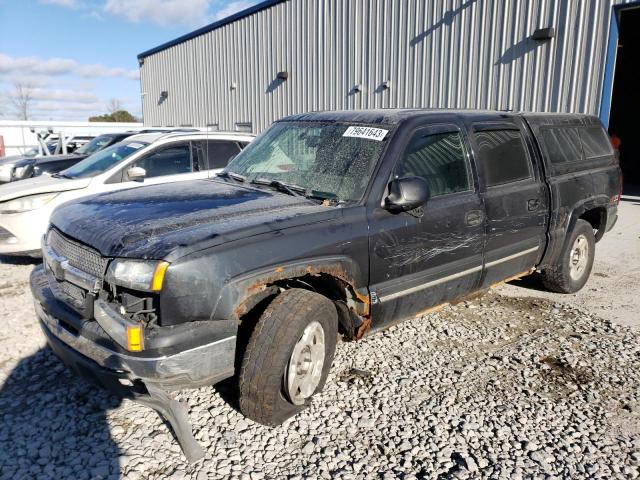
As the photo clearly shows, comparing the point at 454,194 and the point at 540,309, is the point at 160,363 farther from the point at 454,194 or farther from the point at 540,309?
the point at 540,309

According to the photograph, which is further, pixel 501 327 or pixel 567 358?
pixel 501 327

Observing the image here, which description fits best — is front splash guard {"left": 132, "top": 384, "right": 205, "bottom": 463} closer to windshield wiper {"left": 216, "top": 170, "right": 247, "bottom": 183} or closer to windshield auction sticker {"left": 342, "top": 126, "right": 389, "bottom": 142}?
windshield wiper {"left": 216, "top": 170, "right": 247, "bottom": 183}

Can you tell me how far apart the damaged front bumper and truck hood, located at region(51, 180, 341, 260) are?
458 mm

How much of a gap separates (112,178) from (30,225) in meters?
1.13

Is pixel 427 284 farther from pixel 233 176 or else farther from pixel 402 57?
pixel 402 57

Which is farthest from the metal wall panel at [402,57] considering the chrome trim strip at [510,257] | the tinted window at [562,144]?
the chrome trim strip at [510,257]

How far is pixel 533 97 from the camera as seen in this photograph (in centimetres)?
991

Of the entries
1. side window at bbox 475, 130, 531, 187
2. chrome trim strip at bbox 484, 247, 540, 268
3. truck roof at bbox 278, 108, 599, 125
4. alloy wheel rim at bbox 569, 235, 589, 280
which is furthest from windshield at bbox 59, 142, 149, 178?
alloy wheel rim at bbox 569, 235, 589, 280

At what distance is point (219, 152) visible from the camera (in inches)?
286

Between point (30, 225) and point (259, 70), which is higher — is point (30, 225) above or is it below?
below

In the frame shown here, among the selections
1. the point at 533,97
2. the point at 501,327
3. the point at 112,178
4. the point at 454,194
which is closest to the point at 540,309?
the point at 501,327

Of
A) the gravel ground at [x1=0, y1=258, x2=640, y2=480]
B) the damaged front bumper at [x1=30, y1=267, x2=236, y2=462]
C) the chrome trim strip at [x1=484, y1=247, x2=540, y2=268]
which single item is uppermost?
the chrome trim strip at [x1=484, y1=247, x2=540, y2=268]

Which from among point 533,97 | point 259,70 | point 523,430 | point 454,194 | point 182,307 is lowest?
point 523,430

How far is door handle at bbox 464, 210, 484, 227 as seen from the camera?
3.78 m
